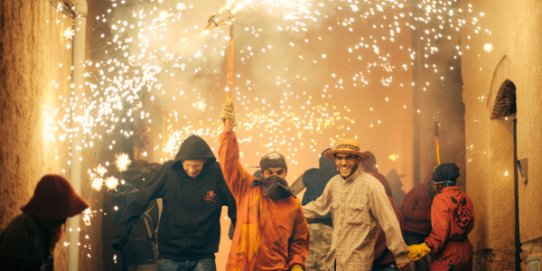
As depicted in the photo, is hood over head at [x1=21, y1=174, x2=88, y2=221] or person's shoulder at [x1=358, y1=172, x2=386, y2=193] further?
person's shoulder at [x1=358, y1=172, x2=386, y2=193]

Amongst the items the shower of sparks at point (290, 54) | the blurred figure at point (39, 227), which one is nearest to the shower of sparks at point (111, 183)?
the shower of sparks at point (290, 54)

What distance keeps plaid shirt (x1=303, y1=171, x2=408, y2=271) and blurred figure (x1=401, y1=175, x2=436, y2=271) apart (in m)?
2.02

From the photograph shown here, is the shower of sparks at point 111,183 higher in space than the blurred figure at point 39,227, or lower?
higher

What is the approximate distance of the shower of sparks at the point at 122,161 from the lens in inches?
478

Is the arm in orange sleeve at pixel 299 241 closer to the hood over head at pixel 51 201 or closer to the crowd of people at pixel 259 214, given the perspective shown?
the crowd of people at pixel 259 214

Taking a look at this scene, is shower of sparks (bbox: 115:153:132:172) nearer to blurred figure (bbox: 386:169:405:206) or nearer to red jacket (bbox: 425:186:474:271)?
red jacket (bbox: 425:186:474:271)

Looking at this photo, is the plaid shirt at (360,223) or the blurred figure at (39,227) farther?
the plaid shirt at (360,223)

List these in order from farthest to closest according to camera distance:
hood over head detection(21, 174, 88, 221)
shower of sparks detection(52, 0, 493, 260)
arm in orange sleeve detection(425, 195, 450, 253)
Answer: shower of sparks detection(52, 0, 493, 260), arm in orange sleeve detection(425, 195, 450, 253), hood over head detection(21, 174, 88, 221)

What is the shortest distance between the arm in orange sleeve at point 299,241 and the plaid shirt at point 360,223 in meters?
0.27

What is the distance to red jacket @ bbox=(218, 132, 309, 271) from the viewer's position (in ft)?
28.4

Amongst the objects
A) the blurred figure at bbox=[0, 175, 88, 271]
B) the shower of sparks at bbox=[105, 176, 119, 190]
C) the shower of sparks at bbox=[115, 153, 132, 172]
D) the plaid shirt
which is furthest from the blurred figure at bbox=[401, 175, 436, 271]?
the blurred figure at bbox=[0, 175, 88, 271]

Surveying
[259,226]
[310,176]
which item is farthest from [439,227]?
[259,226]

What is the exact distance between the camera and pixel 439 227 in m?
9.62

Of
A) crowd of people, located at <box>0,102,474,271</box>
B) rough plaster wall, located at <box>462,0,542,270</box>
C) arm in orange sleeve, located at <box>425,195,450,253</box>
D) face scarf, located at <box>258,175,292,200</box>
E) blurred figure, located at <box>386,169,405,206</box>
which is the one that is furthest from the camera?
blurred figure, located at <box>386,169,405,206</box>
